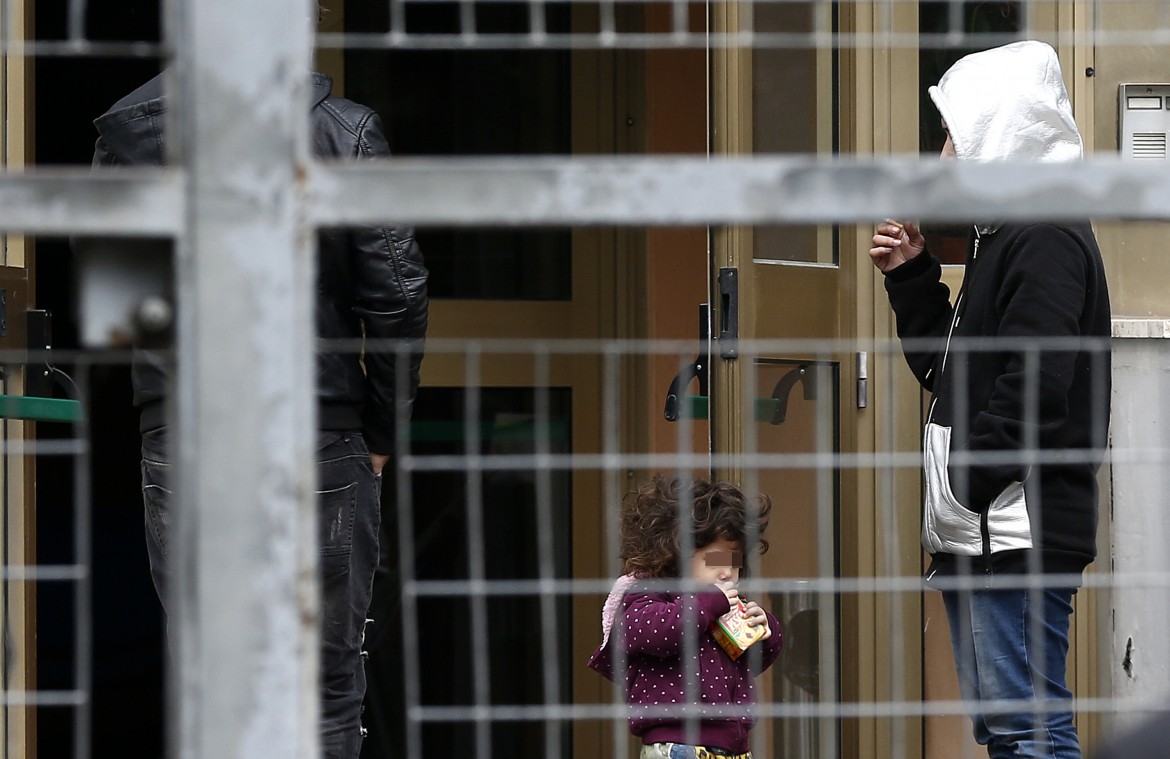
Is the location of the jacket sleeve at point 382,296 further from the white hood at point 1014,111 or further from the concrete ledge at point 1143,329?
the concrete ledge at point 1143,329

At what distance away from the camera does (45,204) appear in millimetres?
1274

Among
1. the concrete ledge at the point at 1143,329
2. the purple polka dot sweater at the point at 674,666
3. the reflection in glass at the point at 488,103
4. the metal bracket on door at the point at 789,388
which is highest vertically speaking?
the reflection in glass at the point at 488,103

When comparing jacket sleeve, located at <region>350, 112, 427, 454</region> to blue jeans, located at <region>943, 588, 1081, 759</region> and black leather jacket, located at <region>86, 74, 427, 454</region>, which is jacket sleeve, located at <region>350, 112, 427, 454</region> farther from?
blue jeans, located at <region>943, 588, 1081, 759</region>

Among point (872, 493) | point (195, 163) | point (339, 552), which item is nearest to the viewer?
point (195, 163)

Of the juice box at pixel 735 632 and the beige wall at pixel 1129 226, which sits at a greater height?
A: the beige wall at pixel 1129 226

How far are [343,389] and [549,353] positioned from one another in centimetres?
150

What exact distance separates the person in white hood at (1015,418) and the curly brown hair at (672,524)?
392 mm

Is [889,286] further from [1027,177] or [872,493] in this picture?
[1027,177]

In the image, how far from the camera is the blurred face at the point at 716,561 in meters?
2.81

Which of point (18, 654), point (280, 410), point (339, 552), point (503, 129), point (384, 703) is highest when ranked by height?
point (503, 129)

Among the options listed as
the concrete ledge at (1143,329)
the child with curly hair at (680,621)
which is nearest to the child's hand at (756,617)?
the child with curly hair at (680,621)

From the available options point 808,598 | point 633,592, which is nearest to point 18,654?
point 633,592

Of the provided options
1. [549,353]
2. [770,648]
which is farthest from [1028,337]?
[549,353]

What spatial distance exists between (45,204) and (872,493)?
2297 mm
